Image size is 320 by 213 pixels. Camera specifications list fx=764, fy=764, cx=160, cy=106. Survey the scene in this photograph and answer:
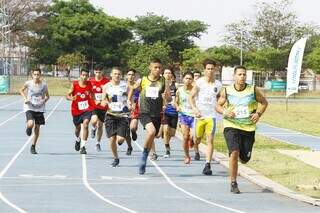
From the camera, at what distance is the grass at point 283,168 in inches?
445

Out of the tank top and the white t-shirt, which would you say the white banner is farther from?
the tank top

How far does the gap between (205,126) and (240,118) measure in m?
2.39

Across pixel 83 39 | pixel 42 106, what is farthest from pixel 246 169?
pixel 83 39

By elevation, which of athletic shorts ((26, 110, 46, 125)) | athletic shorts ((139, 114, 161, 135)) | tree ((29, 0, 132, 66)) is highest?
tree ((29, 0, 132, 66))

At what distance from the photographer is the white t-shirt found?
12.8 metres

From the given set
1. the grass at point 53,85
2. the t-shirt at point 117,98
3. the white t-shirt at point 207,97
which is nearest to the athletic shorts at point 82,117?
the t-shirt at point 117,98

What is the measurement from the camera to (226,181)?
11727mm

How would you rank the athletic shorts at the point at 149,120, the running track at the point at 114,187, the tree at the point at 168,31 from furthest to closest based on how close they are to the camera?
the tree at the point at 168,31 < the athletic shorts at the point at 149,120 < the running track at the point at 114,187

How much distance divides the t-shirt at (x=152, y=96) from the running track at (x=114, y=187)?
1.04m

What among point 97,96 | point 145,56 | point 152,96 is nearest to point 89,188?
point 152,96

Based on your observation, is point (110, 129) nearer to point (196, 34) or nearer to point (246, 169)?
point (246, 169)

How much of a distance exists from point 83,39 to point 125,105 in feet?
198

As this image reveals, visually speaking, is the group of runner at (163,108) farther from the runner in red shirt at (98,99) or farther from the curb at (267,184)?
the curb at (267,184)

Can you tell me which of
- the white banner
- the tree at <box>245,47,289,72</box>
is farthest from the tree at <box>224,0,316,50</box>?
the white banner
